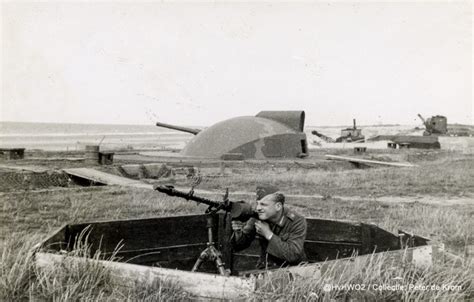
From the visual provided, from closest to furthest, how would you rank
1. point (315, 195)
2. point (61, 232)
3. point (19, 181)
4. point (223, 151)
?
point (61, 232), point (315, 195), point (19, 181), point (223, 151)

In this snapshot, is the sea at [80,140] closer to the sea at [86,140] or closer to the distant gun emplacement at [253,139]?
the sea at [86,140]

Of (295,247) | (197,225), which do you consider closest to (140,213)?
(197,225)

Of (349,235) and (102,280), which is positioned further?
(349,235)

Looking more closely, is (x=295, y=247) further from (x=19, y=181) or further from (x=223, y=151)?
(x=223, y=151)

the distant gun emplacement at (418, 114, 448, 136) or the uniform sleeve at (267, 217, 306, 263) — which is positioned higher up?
the distant gun emplacement at (418, 114, 448, 136)

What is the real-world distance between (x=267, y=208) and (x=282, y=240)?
1.06 ft

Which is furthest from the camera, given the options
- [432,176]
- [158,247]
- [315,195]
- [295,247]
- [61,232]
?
[432,176]

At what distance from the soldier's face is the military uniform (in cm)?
13

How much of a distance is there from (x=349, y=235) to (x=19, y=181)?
36.7 feet

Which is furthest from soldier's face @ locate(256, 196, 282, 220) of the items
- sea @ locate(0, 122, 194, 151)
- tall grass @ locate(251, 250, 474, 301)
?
sea @ locate(0, 122, 194, 151)

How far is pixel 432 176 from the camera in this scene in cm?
1850

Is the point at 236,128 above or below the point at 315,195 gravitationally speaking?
above

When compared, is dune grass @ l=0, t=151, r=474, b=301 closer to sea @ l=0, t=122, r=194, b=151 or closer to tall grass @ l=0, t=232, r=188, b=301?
tall grass @ l=0, t=232, r=188, b=301

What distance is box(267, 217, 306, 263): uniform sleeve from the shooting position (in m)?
4.43
